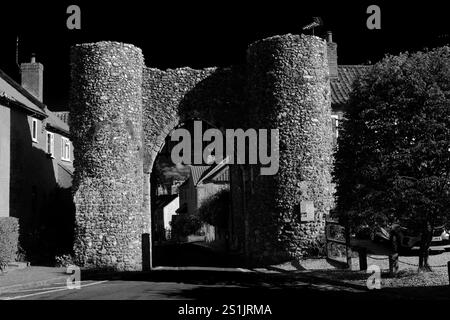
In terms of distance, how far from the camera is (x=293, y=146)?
76.4 feet

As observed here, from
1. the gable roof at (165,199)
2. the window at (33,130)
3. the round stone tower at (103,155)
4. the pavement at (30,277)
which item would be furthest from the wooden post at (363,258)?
the gable roof at (165,199)

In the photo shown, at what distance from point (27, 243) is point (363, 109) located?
54.3ft

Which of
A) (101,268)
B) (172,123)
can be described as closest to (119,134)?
(172,123)

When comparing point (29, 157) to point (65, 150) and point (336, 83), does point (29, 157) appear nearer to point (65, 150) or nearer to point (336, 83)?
point (65, 150)

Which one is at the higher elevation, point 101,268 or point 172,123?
point 172,123

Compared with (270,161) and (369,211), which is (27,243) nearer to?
(270,161)

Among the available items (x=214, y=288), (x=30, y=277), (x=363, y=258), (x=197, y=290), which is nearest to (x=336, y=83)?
(x=363, y=258)

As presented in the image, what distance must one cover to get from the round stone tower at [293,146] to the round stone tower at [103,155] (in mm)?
5438

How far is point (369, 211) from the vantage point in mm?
14945

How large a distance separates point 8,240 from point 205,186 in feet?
115

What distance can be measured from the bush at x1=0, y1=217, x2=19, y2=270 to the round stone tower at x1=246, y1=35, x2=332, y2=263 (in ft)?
30.7
